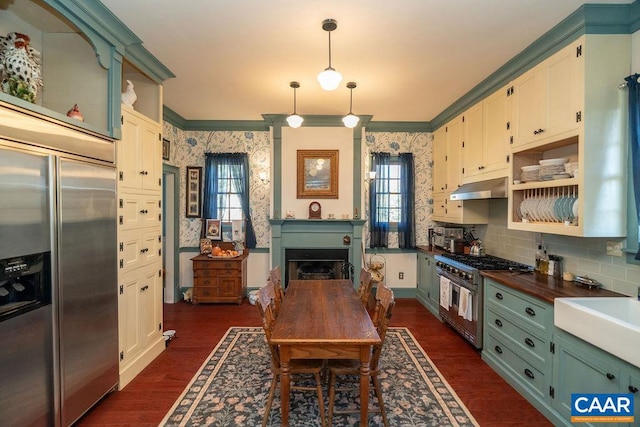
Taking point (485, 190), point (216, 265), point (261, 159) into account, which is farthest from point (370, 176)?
point (216, 265)

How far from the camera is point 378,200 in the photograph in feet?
16.4

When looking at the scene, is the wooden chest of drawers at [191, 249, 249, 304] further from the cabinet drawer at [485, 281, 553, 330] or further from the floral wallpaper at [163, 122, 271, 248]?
the cabinet drawer at [485, 281, 553, 330]

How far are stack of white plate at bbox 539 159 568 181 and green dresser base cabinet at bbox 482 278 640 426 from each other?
994 millimetres

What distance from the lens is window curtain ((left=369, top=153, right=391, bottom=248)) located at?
499 centimetres

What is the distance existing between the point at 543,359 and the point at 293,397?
1.90 meters

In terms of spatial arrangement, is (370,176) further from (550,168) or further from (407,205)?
(550,168)

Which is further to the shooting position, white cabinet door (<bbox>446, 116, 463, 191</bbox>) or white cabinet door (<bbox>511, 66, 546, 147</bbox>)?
white cabinet door (<bbox>446, 116, 463, 191</bbox>)

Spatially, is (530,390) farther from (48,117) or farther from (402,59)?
(48,117)

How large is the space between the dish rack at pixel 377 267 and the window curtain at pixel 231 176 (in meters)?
1.94

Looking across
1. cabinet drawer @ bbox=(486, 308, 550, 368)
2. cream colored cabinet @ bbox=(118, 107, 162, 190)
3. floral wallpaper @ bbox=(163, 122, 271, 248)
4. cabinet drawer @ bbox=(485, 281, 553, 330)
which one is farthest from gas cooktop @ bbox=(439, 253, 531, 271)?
cream colored cabinet @ bbox=(118, 107, 162, 190)

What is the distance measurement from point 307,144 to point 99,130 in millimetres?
2870

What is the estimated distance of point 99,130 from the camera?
2.29 m

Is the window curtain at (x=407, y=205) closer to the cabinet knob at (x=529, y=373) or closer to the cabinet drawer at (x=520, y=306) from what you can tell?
the cabinet drawer at (x=520, y=306)

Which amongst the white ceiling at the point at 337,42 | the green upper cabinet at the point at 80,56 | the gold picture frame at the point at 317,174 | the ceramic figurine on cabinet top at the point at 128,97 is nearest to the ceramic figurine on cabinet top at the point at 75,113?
the green upper cabinet at the point at 80,56
